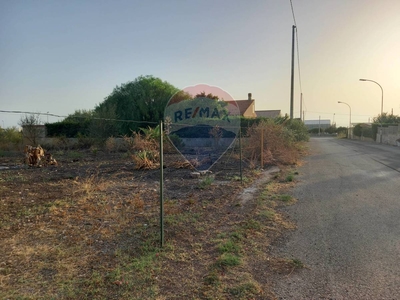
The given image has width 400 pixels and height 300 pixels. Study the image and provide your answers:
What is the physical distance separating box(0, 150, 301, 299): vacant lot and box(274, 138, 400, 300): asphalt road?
267mm

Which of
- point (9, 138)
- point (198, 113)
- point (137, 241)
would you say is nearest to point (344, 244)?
point (137, 241)

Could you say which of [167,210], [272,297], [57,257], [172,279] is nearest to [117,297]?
[172,279]

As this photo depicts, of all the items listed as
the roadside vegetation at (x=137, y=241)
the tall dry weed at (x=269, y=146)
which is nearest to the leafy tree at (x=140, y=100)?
the tall dry weed at (x=269, y=146)

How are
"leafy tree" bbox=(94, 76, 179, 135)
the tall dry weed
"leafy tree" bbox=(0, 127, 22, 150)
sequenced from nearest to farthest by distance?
the tall dry weed < "leafy tree" bbox=(0, 127, 22, 150) < "leafy tree" bbox=(94, 76, 179, 135)

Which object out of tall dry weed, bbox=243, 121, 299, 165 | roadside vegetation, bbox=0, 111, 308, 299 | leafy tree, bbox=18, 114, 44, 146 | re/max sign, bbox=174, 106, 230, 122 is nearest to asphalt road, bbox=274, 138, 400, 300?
roadside vegetation, bbox=0, 111, 308, 299

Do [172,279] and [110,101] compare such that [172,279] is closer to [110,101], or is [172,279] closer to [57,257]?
[57,257]

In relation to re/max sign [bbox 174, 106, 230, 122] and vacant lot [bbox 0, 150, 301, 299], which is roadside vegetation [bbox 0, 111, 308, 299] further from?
re/max sign [bbox 174, 106, 230, 122]

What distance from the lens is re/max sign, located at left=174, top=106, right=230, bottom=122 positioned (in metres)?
16.2

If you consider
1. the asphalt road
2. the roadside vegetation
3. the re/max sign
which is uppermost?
Answer: the re/max sign

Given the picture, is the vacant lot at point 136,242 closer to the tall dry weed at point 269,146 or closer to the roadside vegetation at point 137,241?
the roadside vegetation at point 137,241

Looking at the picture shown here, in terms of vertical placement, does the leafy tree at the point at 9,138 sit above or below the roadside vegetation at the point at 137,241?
above

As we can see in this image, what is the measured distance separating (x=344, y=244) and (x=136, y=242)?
295 cm

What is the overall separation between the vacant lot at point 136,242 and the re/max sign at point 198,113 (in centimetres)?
934

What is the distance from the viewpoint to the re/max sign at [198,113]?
16.2 m
